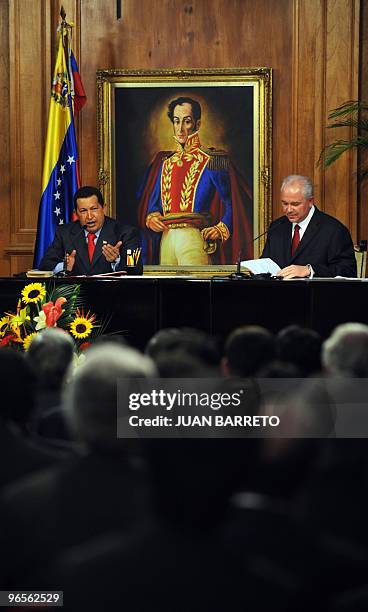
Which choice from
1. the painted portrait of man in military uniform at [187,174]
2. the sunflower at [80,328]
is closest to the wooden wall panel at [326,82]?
the painted portrait of man in military uniform at [187,174]

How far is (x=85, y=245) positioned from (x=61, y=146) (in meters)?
1.60

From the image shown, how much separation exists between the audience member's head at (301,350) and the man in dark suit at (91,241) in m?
→ 5.23

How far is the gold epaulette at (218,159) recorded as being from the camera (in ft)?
27.5

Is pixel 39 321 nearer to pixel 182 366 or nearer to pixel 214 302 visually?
pixel 214 302

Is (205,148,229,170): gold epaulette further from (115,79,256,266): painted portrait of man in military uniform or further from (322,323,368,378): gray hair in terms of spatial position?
(322,323,368,378): gray hair

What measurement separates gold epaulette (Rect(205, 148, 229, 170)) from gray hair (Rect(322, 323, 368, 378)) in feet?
24.7

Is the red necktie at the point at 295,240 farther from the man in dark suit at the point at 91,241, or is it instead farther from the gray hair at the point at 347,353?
the gray hair at the point at 347,353

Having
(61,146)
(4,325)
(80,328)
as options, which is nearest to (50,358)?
→ (80,328)

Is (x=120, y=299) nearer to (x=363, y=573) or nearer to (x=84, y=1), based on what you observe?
(x=84, y=1)

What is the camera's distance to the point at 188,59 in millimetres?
8195

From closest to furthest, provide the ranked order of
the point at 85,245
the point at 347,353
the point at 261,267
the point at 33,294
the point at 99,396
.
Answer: the point at 99,396 → the point at 347,353 → the point at 33,294 → the point at 261,267 → the point at 85,245

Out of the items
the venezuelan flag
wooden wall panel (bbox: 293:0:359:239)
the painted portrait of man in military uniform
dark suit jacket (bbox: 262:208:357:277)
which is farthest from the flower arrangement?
wooden wall panel (bbox: 293:0:359:239)

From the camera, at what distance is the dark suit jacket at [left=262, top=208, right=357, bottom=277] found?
6020 millimetres

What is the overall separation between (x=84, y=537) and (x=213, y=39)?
25.6 feet
